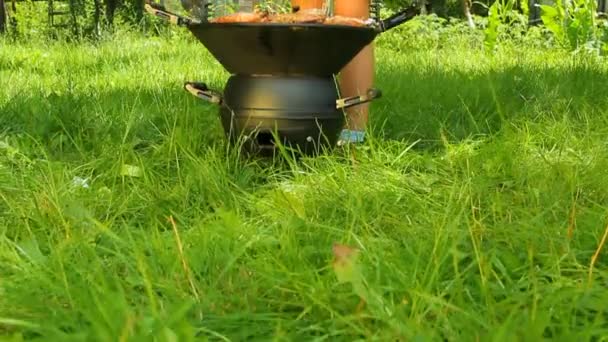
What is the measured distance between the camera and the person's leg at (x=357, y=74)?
82.3 inches

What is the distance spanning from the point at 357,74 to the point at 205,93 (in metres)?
0.48

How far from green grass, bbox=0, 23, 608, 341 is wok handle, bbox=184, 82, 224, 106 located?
10 cm

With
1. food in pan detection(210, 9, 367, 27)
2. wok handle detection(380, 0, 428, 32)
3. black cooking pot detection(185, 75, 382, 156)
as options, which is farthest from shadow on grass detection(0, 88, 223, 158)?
wok handle detection(380, 0, 428, 32)

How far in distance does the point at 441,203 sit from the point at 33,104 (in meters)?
1.51

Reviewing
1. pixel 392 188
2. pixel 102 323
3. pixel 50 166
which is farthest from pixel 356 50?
pixel 102 323

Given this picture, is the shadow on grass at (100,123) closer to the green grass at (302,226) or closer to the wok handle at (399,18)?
the green grass at (302,226)

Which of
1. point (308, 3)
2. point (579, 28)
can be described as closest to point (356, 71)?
point (308, 3)

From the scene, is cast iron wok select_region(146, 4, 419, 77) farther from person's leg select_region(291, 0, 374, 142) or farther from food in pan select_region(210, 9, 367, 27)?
person's leg select_region(291, 0, 374, 142)

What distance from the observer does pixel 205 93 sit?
1951 millimetres

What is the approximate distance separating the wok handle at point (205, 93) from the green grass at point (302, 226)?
105 mm

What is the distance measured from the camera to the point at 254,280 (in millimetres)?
1111

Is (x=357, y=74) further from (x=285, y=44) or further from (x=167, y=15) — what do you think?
(x=167, y=15)

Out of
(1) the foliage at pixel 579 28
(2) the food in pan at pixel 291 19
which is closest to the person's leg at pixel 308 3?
(2) the food in pan at pixel 291 19

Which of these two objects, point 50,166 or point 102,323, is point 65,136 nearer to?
point 50,166
